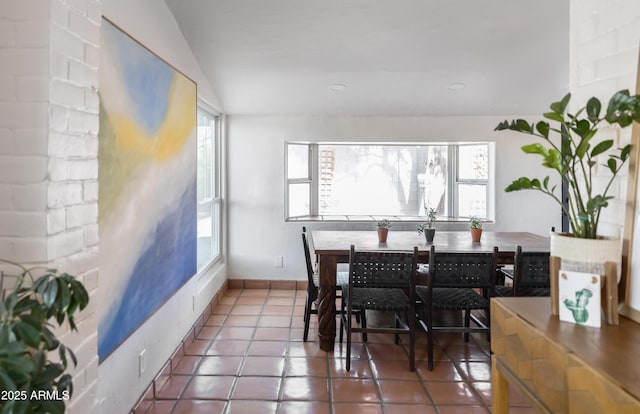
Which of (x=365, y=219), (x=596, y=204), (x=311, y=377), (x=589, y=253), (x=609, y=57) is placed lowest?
(x=311, y=377)

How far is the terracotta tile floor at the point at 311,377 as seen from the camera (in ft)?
7.35

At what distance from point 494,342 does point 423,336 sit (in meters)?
2.04

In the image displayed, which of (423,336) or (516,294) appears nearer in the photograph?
(516,294)

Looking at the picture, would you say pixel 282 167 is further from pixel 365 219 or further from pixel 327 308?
pixel 327 308

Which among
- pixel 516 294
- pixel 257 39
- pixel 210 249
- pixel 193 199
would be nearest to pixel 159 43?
pixel 257 39

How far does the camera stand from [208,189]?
13.4 ft

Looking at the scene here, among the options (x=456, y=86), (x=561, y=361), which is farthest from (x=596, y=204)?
(x=456, y=86)

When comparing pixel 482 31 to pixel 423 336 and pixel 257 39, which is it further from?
pixel 423 336

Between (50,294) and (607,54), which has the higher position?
(607,54)

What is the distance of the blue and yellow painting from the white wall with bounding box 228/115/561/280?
1.57 m

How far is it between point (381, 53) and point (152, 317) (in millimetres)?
2358

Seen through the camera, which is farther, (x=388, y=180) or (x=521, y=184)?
(x=388, y=180)

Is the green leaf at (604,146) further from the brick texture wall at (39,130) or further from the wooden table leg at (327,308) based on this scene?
the wooden table leg at (327,308)

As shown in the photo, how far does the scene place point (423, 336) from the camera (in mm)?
3311
